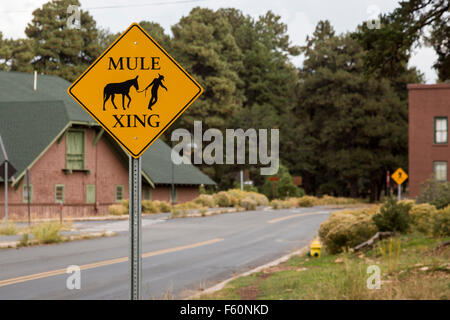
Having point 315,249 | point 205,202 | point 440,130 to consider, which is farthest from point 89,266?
point 440,130

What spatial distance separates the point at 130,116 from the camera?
6.09m

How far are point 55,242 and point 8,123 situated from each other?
56.4 feet

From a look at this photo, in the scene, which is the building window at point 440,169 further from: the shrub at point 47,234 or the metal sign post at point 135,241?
the metal sign post at point 135,241

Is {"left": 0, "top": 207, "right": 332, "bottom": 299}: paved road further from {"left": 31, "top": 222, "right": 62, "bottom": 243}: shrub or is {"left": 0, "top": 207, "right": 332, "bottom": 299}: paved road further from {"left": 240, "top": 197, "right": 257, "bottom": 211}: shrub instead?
{"left": 240, "top": 197, "right": 257, "bottom": 211}: shrub

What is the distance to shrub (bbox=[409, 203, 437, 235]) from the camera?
52.9 ft

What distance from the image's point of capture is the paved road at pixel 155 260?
11.6 metres

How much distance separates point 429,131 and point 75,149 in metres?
23.8

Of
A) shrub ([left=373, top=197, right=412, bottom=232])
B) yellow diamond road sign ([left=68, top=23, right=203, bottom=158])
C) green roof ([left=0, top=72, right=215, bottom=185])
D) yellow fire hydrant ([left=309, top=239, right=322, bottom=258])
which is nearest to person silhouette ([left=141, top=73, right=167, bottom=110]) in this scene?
yellow diamond road sign ([left=68, top=23, right=203, bottom=158])

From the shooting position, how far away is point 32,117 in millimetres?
36500

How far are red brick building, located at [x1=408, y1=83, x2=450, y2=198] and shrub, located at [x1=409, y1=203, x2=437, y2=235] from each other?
25323mm

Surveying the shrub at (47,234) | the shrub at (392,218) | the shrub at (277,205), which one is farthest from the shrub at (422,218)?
the shrub at (277,205)

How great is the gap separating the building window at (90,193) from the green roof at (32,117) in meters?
4.03

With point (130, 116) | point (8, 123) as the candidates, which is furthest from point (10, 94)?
point (130, 116)

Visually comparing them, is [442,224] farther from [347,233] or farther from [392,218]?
[347,233]
